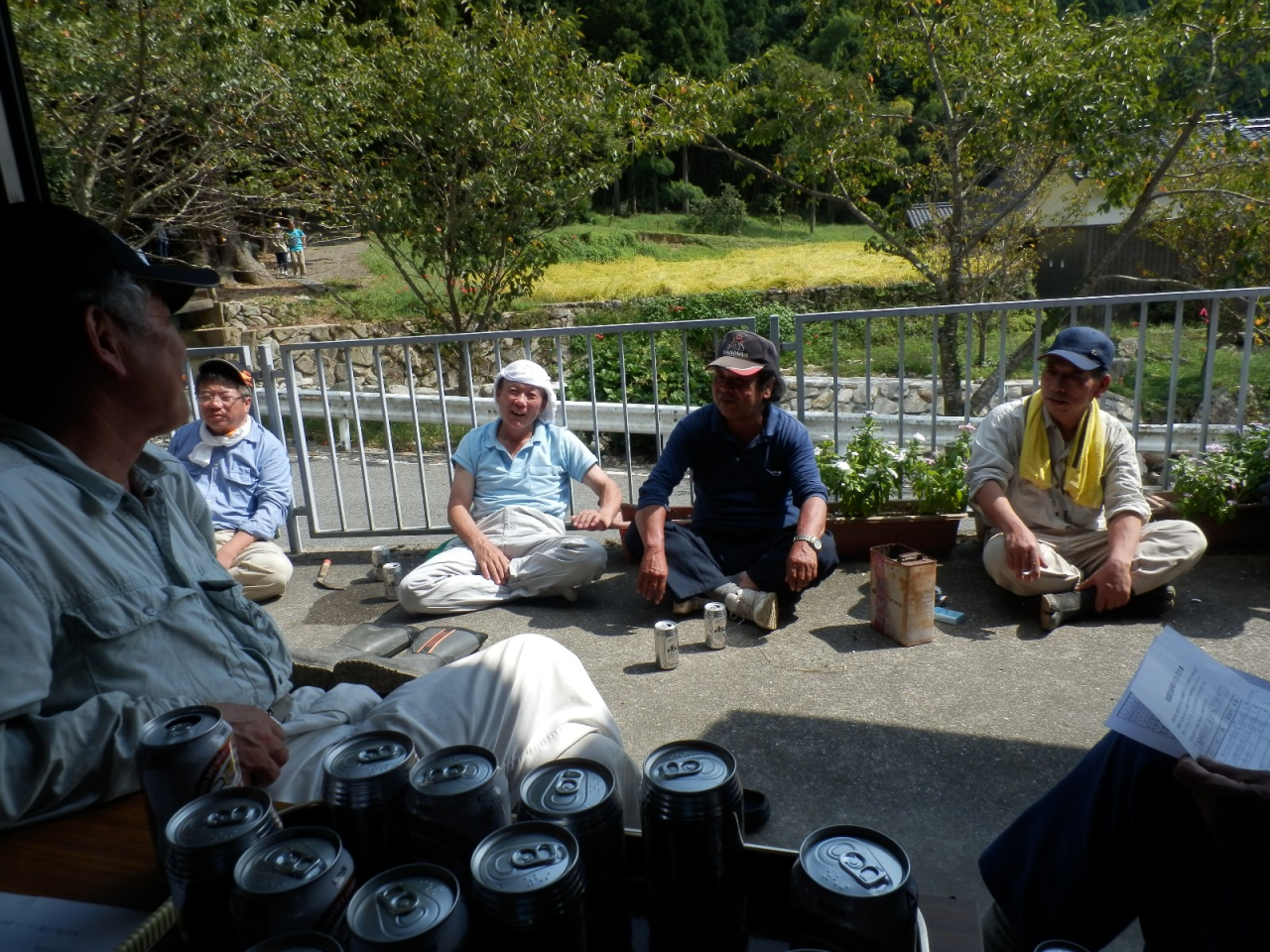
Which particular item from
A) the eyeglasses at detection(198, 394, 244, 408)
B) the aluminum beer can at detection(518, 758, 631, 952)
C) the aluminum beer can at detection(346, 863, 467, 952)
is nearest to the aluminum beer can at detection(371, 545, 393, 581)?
the eyeglasses at detection(198, 394, 244, 408)

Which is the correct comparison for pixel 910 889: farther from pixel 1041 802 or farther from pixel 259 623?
pixel 259 623

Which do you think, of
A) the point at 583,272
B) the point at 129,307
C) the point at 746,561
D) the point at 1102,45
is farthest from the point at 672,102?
the point at 583,272

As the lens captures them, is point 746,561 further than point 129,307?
Yes

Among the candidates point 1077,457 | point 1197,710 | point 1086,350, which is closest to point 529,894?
point 1197,710

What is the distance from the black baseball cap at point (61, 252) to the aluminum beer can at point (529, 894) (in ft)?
4.64

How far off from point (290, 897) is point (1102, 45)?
8789 mm

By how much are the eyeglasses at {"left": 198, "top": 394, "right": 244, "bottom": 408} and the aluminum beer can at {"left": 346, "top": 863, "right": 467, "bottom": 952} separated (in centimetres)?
440

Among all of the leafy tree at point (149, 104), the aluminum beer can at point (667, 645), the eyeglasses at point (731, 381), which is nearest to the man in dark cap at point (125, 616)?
the aluminum beer can at point (667, 645)

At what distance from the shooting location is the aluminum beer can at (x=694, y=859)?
1.02 meters

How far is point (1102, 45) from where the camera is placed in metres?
7.51

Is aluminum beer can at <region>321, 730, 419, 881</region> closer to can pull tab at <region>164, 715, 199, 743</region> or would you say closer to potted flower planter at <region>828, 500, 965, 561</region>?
can pull tab at <region>164, 715, 199, 743</region>

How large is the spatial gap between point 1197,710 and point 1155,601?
301cm

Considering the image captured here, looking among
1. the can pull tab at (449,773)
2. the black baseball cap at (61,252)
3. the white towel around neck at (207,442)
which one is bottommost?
the white towel around neck at (207,442)

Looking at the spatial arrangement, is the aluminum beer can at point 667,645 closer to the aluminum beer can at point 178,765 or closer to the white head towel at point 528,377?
the white head towel at point 528,377
